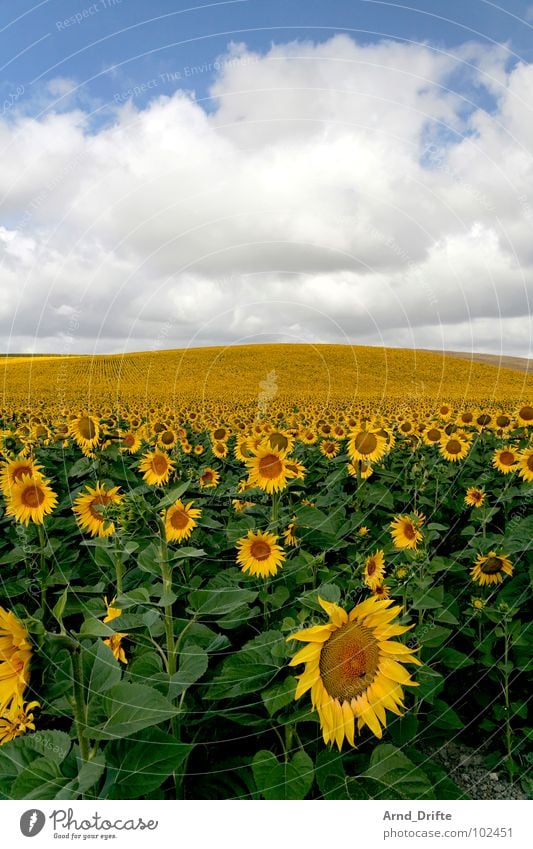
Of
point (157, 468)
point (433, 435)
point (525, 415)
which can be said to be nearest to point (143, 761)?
point (157, 468)

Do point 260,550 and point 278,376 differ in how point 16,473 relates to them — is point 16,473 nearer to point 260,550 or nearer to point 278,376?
point 260,550

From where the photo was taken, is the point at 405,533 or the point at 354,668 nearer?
the point at 354,668

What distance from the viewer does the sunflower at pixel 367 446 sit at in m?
5.66

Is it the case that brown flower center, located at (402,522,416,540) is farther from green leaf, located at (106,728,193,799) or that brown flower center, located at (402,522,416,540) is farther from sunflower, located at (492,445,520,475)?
green leaf, located at (106,728,193,799)

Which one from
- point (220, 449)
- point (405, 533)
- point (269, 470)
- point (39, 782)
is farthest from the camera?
point (220, 449)

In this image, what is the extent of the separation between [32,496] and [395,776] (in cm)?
293

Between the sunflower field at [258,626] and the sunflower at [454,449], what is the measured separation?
0.02 metres

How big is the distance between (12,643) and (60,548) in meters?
2.84

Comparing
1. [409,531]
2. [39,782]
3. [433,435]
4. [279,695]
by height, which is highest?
[433,435]

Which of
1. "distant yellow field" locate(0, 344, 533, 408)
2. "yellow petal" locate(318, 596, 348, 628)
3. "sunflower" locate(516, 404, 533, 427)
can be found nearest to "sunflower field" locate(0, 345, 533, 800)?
"yellow petal" locate(318, 596, 348, 628)

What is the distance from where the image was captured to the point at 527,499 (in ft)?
16.8

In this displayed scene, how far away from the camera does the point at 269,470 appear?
13.2 ft

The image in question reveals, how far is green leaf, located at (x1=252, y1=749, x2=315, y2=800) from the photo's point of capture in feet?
6.80
